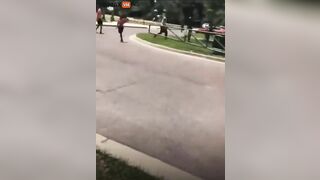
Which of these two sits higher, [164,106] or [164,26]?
[164,26]

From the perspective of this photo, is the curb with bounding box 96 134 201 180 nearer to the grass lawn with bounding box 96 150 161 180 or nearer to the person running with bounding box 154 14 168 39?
the grass lawn with bounding box 96 150 161 180

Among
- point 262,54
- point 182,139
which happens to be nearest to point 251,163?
point 182,139

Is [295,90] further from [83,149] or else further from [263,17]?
[83,149]

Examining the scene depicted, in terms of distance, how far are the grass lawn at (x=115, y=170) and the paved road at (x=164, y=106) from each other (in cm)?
6

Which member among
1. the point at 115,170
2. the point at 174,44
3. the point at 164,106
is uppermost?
the point at 174,44

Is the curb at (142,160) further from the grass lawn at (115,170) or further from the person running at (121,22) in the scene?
the person running at (121,22)

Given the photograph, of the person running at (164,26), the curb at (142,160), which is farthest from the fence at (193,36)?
the curb at (142,160)

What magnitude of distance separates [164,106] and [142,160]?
0.16 meters

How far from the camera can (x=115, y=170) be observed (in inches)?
41.0

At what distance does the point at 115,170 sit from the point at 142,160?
3.1 inches

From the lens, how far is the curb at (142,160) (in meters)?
1.04

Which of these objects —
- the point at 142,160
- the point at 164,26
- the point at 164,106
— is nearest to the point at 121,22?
the point at 164,26

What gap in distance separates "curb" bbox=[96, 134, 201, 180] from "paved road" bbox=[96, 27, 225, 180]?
1 centimetres

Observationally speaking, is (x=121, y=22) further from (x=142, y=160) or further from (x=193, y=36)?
(x=142, y=160)
